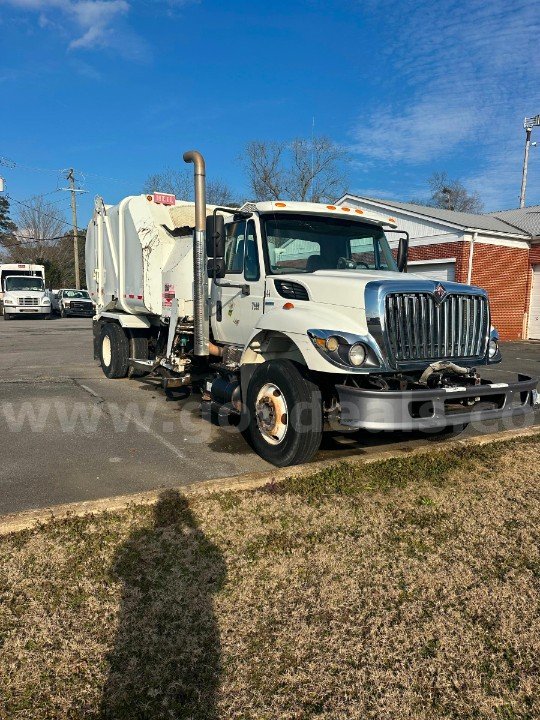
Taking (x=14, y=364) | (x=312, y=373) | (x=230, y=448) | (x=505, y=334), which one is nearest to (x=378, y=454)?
(x=312, y=373)

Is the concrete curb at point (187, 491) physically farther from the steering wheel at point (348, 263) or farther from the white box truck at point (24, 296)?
the white box truck at point (24, 296)

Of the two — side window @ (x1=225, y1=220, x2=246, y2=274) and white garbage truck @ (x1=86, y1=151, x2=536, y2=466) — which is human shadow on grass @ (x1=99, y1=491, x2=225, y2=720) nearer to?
white garbage truck @ (x1=86, y1=151, x2=536, y2=466)

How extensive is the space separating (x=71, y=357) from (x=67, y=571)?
11.0 metres

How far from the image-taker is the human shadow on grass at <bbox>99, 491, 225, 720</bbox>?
2.27m

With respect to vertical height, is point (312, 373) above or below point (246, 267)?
below

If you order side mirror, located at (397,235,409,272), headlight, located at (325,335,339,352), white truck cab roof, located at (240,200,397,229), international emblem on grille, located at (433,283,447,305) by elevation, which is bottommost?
headlight, located at (325,335,339,352)

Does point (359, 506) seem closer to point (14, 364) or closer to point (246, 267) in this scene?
point (246, 267)

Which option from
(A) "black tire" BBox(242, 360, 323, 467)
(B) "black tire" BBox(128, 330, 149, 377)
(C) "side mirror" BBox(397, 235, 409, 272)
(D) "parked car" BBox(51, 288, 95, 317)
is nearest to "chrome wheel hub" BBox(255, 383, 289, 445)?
(A) "black tire" BBox(242, 360, 323, 467)

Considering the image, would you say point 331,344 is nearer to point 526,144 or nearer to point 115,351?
point 115,351

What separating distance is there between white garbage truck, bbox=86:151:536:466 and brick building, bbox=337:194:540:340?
13027mm

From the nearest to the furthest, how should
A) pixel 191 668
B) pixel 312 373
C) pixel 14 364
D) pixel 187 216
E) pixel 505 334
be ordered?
1. pixel 191 668
2. pixel 312 373
3. pixel 187 216
4. pixel 14 364
5. pixel 505 334

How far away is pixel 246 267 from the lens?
6.09 metres

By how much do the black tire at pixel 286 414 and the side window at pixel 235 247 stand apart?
4.77 ft

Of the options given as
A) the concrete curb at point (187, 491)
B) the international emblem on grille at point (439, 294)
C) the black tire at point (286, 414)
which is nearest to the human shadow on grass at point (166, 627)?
the concrete curb at point (187, 491)
